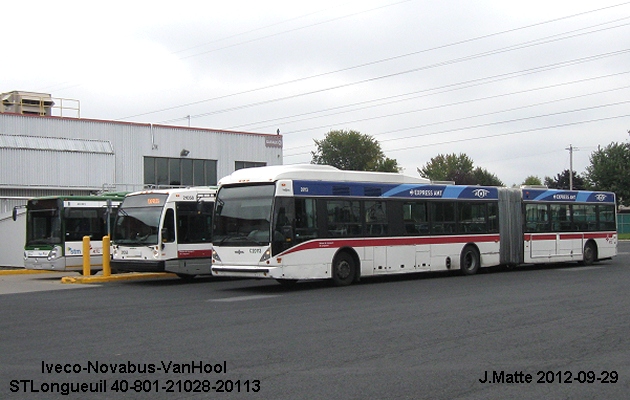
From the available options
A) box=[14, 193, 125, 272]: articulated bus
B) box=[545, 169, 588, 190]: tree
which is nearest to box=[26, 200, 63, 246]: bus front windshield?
box=[14, 193, 125, 272]: articulated bus

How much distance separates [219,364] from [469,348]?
129 inches

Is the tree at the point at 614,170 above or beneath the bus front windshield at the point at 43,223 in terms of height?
above

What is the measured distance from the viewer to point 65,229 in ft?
83.6

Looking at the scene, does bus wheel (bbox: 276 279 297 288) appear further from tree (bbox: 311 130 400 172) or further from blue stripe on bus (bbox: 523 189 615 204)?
tree (bbox: 311 130 400 172)

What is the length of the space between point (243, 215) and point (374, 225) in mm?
4007

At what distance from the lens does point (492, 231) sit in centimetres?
2573

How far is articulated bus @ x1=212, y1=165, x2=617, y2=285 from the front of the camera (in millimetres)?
19188

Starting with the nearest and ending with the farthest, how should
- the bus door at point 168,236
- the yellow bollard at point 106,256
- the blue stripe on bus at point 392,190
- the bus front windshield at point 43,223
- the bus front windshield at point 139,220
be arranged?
the blue stripe on bus at point 392,190
the bus door at point 168,236
the bus front windshield at point 139,220
the yellow bollard at point 106,256
the bus front windshield at point 43,223

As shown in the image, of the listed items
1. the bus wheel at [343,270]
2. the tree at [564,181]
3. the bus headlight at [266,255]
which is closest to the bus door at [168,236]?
the bus headlight at [266,255]

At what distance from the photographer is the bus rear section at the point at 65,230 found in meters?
25.4

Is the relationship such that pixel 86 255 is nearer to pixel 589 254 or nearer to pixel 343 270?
pixel 343 270

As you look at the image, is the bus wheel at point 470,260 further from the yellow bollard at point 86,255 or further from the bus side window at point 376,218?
the yellow bollard at point 86,255

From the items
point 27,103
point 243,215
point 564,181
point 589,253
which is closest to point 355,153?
point 564,181

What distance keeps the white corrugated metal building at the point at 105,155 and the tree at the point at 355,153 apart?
1898 inches
